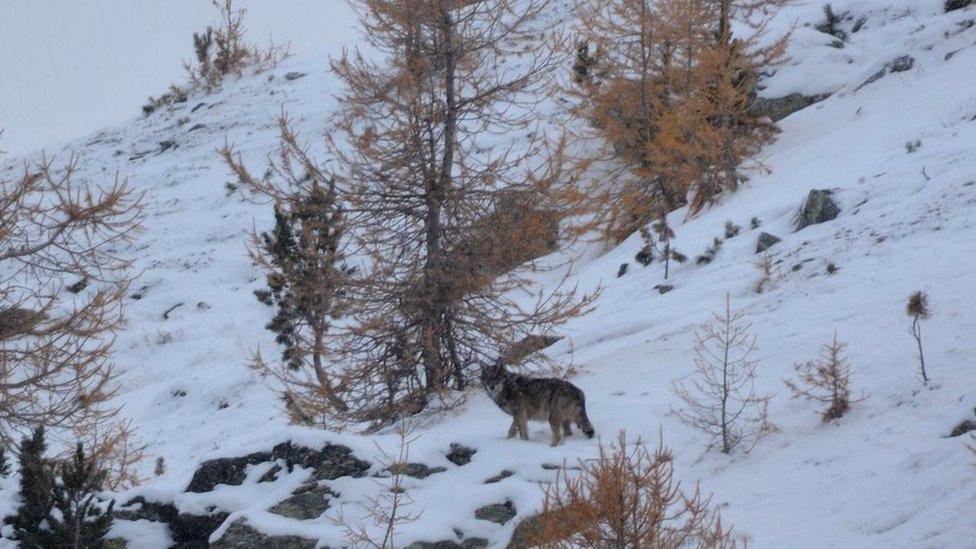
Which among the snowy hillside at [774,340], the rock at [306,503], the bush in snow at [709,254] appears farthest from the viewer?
the bush in snow at [709,254]

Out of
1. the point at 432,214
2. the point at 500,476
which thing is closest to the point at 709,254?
the point at 432,214

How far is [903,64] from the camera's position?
76.6 feet

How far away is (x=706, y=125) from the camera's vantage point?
21.4 meters

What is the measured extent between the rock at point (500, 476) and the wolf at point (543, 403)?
2.79 ft

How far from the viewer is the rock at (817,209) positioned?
14.6m

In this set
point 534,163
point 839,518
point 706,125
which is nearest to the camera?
point 839,518

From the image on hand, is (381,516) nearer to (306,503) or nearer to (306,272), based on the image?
(306,503)

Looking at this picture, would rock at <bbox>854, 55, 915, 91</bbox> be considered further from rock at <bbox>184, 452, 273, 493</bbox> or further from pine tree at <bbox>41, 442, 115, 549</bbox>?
pine tree at <bbox>41, 442, 115, 549</bbox>

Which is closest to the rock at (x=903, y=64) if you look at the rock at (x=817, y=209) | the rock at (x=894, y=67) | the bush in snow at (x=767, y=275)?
the rock at (x=894, y=67)

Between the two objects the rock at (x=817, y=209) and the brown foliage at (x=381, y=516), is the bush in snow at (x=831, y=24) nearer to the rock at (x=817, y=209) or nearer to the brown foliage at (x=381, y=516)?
the rock at (x=817, y=209)

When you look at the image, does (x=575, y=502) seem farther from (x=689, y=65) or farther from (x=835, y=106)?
(x=835, y=106)

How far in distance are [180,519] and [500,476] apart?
8.93ft

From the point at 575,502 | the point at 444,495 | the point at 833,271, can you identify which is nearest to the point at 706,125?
the point at 833,271

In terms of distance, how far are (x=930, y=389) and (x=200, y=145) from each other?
2955 cm
